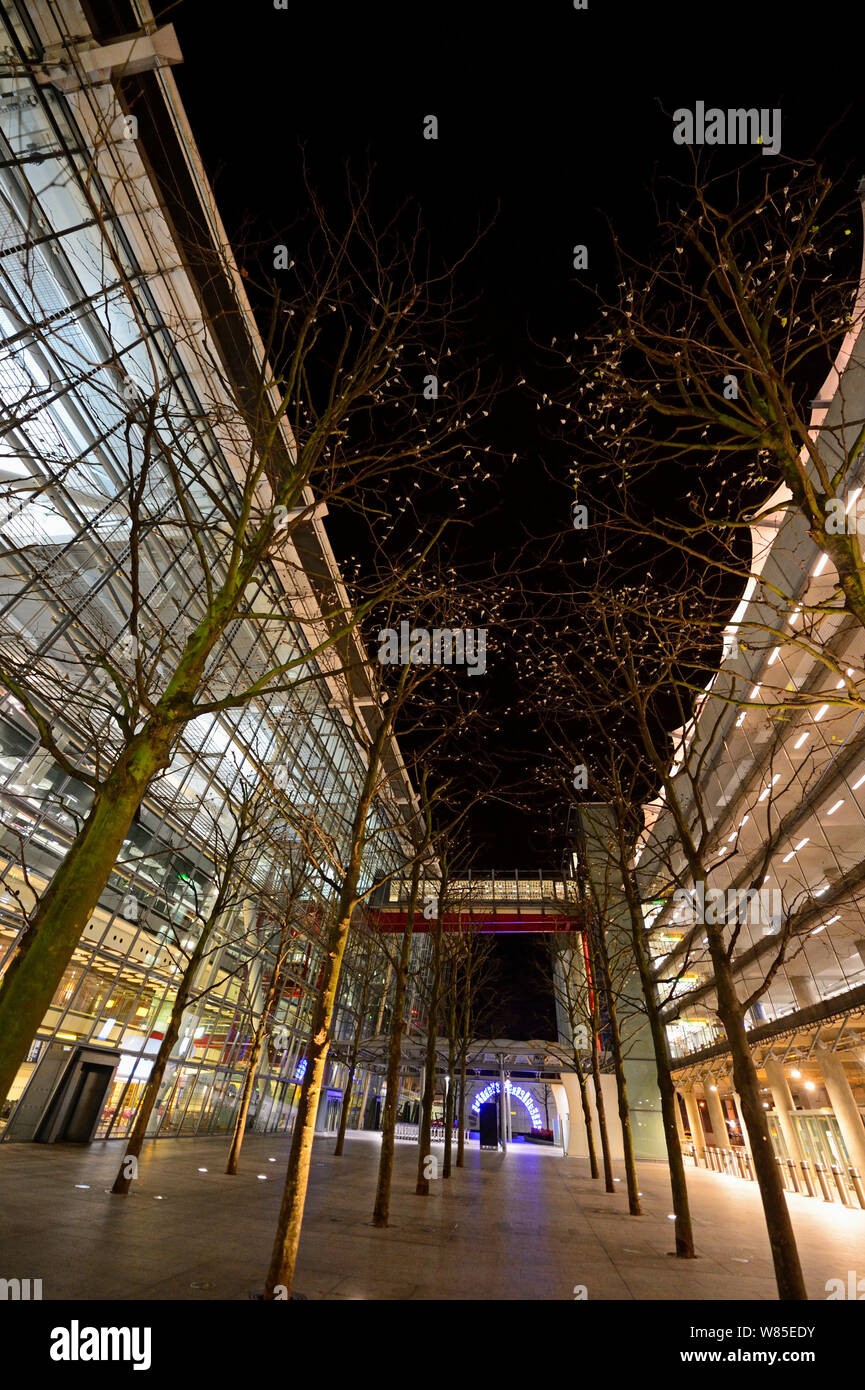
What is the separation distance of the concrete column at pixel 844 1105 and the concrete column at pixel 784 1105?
351 cm

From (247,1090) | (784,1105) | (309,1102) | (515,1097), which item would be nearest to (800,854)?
(784,1105)

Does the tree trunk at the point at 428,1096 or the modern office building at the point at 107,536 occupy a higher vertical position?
the modern office building at the point at 107,536

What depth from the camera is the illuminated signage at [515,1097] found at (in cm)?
4231

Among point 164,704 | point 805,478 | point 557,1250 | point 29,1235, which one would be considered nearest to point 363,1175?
point 557,1250

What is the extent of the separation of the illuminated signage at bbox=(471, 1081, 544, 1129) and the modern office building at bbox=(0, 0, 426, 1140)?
24341 millimetres

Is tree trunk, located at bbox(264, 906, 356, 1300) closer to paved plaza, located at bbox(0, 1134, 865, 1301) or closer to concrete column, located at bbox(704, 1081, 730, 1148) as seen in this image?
paved plaza, located at bbox(0, 1134, 865, 1301)

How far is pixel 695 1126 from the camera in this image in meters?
32.6

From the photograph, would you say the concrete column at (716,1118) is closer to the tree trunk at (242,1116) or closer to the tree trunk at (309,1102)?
the tree trunk at (242,1116)

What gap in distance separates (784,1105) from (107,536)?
2672 centimetres

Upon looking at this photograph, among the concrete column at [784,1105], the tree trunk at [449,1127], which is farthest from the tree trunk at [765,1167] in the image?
the concrete column at [784,1105]

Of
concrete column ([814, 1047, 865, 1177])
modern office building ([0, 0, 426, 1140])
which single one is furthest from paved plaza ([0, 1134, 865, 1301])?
modern office building ([0, 0, 426, 1140])

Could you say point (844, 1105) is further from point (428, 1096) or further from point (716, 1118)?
Result: point (716, 1118)

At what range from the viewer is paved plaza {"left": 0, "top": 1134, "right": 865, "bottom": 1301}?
19.4ft
